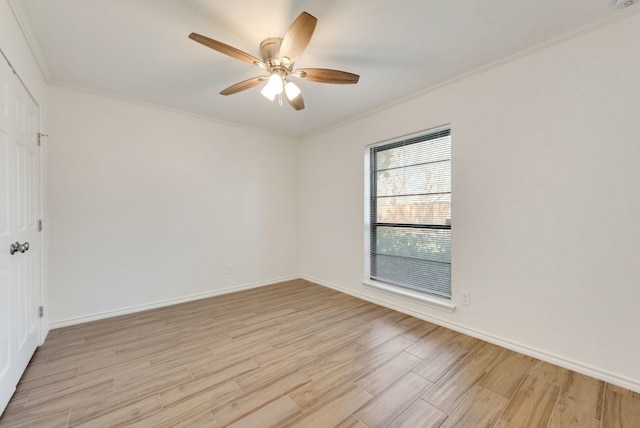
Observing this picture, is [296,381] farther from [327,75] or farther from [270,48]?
[270,48]

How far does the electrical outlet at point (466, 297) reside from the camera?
250 centimetres

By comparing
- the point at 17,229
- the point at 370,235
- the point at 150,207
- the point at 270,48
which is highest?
the point at 270,48

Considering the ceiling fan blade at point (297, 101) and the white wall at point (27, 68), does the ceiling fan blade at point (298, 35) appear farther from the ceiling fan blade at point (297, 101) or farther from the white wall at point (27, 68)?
the white wall at point (27, 68)

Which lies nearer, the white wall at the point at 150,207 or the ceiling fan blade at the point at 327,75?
the ceiling fan blade at the point at 327,75

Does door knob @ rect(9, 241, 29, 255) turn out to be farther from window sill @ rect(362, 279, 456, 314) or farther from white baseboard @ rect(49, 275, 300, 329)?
window sill @ rect(362, 279, 456, 314)

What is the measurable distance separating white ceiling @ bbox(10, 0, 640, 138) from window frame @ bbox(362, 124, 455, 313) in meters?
0.50

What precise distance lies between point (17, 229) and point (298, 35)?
90.4 inches

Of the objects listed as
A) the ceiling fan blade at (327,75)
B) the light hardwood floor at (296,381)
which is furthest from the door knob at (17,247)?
the ceiling fan blade at (327,75)

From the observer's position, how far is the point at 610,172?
A: 70.9 inches

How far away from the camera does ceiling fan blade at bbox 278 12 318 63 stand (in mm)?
1461

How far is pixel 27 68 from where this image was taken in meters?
1.99

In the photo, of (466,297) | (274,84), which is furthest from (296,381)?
(274,84)

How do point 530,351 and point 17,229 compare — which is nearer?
point 17,229

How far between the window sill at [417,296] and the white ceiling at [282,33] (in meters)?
2.23
